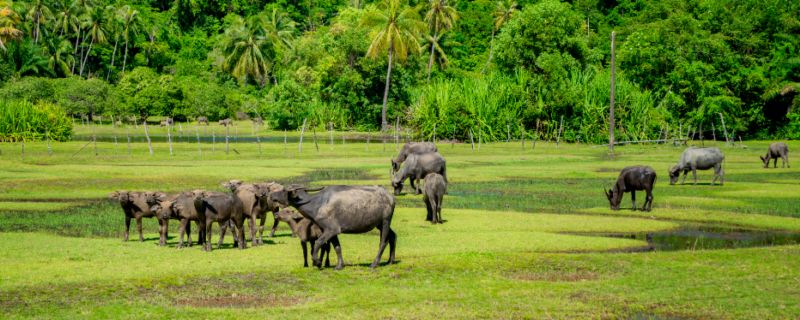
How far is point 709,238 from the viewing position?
22.0 m

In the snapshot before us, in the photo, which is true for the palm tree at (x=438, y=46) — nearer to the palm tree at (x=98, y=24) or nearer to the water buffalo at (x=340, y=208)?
the palm tree at (x=98, y=24)

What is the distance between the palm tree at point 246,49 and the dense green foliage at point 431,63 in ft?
0.69

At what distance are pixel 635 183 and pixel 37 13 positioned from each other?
98378mm

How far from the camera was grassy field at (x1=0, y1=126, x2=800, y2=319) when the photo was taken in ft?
45.3

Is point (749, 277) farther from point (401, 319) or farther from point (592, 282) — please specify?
point (401, 319)

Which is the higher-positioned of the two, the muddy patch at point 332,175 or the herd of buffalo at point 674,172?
the herd of buffalo at point 674,172

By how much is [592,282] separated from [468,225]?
8.43 m

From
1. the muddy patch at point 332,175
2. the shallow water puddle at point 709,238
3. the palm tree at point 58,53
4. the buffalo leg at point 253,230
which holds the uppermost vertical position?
the palm tree at point 58,53

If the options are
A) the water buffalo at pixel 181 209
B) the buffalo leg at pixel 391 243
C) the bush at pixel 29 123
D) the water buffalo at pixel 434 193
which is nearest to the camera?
the buffalo leg at pixel 391 243

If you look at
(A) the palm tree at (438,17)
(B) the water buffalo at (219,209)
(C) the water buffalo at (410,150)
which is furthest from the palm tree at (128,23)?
(B) the water buffalo at (219,209)

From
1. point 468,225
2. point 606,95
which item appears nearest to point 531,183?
point 468,225

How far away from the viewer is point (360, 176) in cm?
3962

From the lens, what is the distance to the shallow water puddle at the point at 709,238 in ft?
67.8

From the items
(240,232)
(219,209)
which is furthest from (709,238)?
(219,209)
